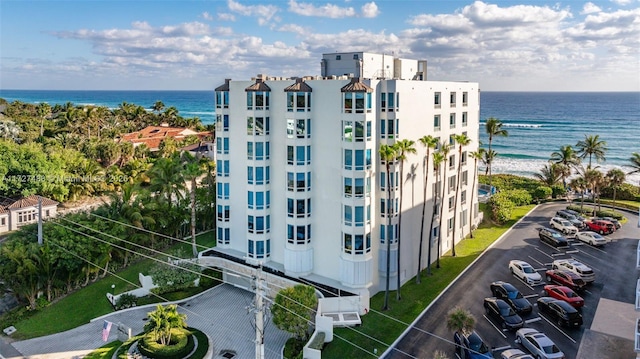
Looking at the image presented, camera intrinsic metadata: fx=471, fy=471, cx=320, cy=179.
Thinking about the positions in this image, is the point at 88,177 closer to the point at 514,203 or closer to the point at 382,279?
the point at 382,279

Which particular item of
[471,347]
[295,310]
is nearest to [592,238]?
[471,347]

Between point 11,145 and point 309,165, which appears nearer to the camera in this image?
point 309,165

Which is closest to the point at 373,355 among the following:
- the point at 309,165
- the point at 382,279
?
the point at 382,279

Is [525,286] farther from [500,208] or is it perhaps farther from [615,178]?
[615,178]

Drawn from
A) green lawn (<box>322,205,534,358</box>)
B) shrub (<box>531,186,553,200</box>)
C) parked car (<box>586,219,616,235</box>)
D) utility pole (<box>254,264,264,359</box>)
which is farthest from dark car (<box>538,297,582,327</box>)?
shrub (<box>531,186,553,200</box>)

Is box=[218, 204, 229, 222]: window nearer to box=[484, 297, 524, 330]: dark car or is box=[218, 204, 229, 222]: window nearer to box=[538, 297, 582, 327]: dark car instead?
box=[484, 297, 524, 330]: dark car

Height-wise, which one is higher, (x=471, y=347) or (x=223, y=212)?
(x=223, y=212)
